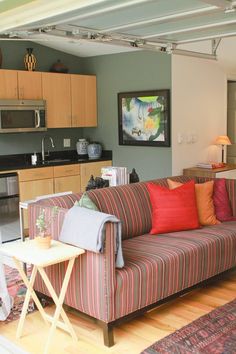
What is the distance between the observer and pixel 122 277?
2.98m

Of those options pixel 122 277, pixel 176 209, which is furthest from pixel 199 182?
pixel 122 277

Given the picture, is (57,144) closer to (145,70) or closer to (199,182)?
(145,70)

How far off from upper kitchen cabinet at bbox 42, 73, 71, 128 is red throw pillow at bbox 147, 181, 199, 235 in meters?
2.61

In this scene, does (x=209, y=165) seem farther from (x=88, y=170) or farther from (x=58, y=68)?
(x=58, y=68)

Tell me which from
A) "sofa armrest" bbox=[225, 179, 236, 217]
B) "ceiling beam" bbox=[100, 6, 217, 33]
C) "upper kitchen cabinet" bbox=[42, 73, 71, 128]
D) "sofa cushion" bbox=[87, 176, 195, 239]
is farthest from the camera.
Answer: "upper kitchen cabinet" bbox=[42, 73, 71, 128]

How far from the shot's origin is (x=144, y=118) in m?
6.06

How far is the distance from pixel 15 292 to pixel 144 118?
311 cm

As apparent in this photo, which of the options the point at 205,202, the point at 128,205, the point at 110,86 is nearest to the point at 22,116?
the point at 110,86

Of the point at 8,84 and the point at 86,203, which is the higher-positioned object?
the point at 8,84

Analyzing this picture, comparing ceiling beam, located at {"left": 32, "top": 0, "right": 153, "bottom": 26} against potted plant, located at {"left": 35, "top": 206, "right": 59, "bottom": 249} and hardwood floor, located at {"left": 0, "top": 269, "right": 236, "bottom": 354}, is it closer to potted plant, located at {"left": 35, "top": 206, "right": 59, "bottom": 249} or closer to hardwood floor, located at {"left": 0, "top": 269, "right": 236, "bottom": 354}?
potted plant, located at {"left": 35, "top": 206, "right": 59, "bottom": 249}

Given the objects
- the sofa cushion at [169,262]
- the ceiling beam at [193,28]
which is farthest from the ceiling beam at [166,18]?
the sofa cushion at [169,262]

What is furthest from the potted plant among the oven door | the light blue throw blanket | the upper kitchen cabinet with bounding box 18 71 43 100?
the upper kitchen cabinet with bounding box 18 71 43 100

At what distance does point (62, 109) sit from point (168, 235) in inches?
124

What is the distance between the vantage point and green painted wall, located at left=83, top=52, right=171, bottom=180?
19.4 ft
